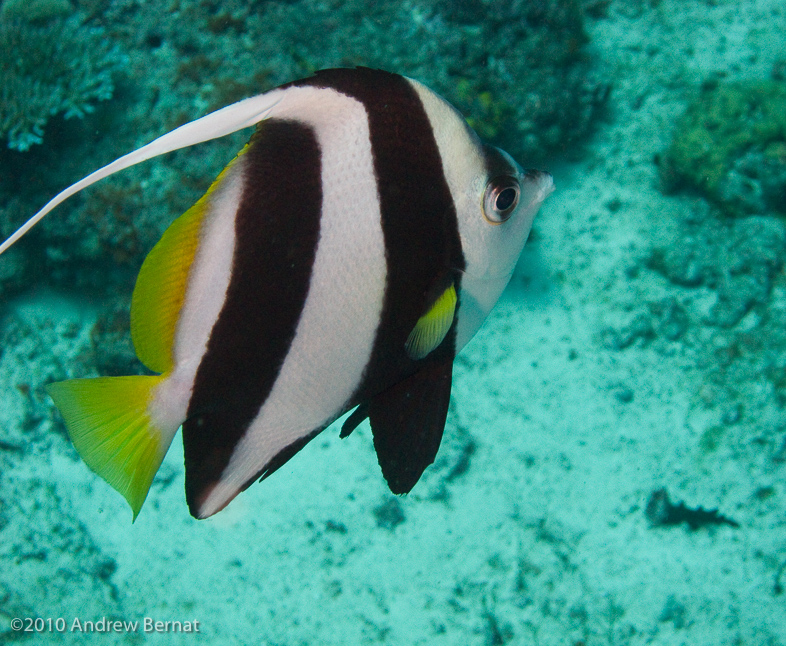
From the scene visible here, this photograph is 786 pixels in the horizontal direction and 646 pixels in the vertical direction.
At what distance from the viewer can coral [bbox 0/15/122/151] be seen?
3443 mm

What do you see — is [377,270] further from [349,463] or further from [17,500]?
[17,500]

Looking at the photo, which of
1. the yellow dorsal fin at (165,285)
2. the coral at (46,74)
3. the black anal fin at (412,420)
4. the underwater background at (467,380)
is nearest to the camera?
the yellow dorsal fin at (165,285)

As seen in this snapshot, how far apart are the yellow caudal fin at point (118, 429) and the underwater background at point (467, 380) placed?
2.34 meters

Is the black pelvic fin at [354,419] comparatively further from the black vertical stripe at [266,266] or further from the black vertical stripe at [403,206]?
the black vertical stripe at [266,266]

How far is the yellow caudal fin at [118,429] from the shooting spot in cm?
92

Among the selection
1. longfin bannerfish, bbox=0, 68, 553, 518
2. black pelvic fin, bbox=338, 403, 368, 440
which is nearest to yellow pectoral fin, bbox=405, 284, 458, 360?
longfin bannerfish, bbox=0, 68, 553, 518

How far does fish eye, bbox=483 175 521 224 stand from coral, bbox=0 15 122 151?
3492 millimetres

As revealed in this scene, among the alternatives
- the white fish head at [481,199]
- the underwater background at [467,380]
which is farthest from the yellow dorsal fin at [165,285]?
the underwater background at [467,380]

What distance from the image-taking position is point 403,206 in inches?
A: 38.5

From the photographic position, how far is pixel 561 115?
3.74m

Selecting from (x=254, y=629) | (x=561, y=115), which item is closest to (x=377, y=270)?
(x=254, y=629)

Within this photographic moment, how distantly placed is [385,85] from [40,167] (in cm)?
373

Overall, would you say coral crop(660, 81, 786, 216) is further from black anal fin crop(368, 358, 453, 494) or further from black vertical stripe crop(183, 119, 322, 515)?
black vertical stripe crop(183, 119, 322, 515)

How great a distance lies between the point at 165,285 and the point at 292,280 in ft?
0.77
